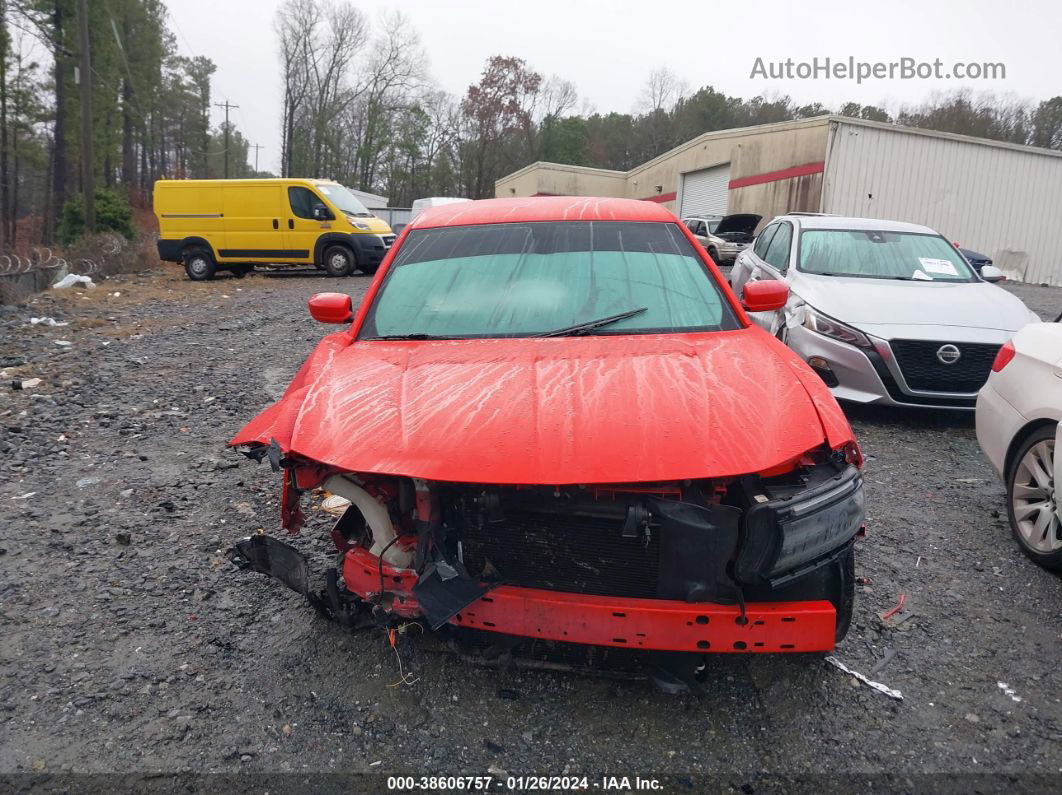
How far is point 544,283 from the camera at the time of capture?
11.4ft

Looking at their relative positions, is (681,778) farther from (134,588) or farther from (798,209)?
(798,209)

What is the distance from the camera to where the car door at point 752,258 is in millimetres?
8266

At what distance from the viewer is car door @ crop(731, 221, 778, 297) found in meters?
8.27

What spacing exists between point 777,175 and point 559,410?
2417 cm

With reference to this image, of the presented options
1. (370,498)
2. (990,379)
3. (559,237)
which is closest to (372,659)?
(370,498)

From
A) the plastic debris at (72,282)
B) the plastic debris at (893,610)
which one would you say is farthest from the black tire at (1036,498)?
the plastic debris at (72,282)

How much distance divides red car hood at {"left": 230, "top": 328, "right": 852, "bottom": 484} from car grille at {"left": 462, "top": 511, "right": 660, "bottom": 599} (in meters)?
0.23

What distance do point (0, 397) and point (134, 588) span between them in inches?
157

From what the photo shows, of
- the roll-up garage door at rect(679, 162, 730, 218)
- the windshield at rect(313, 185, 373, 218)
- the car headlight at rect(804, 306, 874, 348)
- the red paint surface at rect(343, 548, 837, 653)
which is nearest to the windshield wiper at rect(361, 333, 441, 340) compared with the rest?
the red paint surface at rect(343, 548, 837, 653)

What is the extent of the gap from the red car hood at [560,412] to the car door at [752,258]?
18.3 feet

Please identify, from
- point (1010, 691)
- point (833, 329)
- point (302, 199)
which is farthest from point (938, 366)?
point (302, 199)

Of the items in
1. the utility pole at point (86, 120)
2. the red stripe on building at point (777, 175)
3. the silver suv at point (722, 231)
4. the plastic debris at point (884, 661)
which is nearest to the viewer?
the plastic debris at point (884, 661)

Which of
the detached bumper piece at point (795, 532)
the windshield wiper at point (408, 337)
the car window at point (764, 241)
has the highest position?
the car window at point (764, 241)

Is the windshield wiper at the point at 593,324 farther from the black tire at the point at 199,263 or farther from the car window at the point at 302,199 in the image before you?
the black tire at the point at 199,263
